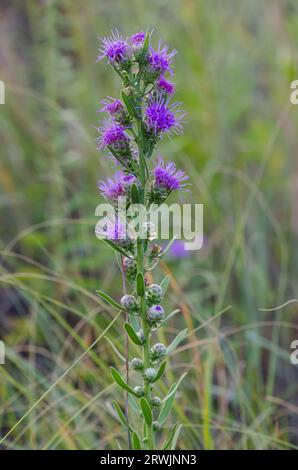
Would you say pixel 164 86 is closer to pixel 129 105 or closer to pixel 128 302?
pixel 129 105

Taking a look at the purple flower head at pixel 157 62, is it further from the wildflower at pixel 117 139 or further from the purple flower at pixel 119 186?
the purple flower at pixel 119 186

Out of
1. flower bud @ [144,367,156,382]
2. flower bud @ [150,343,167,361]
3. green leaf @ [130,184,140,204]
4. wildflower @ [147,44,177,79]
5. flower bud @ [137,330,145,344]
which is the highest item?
wildflower @ [147,44,177,79]

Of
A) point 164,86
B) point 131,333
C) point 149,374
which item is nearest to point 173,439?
point 149,374

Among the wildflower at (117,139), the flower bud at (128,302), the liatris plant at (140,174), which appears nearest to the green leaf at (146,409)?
the liatris plant at (140,174)

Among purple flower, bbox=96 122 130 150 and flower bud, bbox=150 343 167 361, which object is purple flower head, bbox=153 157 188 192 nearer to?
purple flower, bbox=96 122 130 150

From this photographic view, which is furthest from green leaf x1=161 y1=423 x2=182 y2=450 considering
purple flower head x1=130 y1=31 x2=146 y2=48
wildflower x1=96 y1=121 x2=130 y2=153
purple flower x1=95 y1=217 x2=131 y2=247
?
purple flower head x1=130 y1=31 x2=146 y2=48
